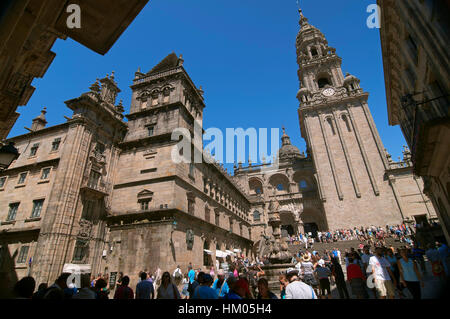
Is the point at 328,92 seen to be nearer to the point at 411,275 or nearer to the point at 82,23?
the point at 411,275

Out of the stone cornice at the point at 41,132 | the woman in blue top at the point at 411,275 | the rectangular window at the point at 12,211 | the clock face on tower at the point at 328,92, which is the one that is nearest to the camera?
the woman in blue top at the point at 411,275

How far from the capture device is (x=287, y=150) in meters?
52.7

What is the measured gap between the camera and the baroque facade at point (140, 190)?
643 inches

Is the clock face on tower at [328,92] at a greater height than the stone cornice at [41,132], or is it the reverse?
the clock face on tower at [328,92]

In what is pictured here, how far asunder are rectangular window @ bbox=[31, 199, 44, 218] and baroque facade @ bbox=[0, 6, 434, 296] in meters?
0.09

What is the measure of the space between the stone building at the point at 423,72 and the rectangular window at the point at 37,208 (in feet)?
76.2

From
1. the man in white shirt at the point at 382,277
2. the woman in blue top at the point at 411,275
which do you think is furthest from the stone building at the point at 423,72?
the man in white shirt at the point at 382,277

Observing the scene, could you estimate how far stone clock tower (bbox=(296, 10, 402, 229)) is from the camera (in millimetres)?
32719

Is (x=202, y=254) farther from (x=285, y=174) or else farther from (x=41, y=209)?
(x=285, y=174)

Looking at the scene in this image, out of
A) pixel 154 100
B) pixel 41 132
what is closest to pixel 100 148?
pixel 41 132

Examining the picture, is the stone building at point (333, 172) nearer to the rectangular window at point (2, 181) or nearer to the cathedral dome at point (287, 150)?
the cathedral dome at point (287, 150)
